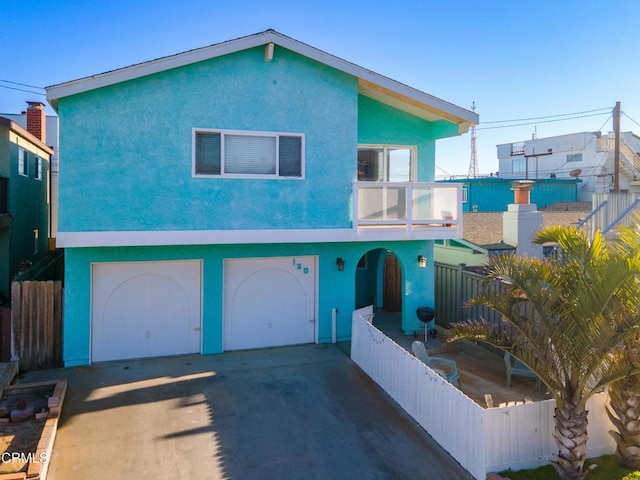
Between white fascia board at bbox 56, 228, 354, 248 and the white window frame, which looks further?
the white window frame

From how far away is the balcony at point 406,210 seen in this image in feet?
39.1

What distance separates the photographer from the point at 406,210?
12.2 m

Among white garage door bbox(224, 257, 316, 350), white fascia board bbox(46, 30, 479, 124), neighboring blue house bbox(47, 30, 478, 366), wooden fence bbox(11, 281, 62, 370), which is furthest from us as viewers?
white garage door bbox(224, 257, 316, 350)

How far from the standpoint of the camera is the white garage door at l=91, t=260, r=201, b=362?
11102 mm

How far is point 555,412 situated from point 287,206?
279 inches

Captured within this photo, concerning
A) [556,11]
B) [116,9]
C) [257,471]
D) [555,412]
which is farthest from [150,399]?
[556,11]

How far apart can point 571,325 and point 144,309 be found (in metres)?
9.30

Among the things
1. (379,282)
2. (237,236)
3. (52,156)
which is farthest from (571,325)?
(52,156)

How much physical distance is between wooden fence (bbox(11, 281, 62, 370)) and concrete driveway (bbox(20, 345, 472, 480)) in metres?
0.43

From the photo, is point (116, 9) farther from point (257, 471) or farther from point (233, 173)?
point (257, 471)

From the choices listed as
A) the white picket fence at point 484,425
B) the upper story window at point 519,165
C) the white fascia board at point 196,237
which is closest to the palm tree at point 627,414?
the white picket fence at point 484,425

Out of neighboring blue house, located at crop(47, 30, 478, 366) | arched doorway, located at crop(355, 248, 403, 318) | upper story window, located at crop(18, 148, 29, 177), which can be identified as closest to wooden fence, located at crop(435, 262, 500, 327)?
neighboring blue house, located at crop(47, 30, 478, 366)

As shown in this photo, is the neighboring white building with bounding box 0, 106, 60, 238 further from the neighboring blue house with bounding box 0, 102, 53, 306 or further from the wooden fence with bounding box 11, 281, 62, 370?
the wooden fence with bounding box 11, 281, 62, 370

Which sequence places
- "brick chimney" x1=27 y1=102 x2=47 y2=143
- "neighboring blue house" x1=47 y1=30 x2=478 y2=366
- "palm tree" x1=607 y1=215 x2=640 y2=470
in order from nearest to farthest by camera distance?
"palm tree" x1=607 y1=215 x2=640 y2=470 → "neighboring blue house" x1=47 y1=30 x2=478 y2=366 → "brick chimney" x1=27 y1=102 x2=47 y2=143
